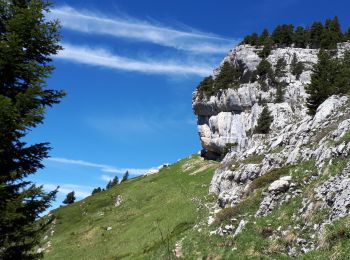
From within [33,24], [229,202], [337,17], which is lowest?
[229,202]

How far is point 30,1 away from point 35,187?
28.4 ft

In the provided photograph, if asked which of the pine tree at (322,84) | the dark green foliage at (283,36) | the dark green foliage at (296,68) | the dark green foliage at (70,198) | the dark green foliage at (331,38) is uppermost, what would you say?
the dark green foliage at (283,36)

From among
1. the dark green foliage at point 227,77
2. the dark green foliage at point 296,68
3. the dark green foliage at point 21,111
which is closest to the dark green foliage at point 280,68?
the dark green foliage at point 296,68

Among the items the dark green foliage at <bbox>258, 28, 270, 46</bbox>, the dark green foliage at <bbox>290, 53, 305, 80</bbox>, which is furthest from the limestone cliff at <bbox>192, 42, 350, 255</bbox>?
the dark green foliage at <bbox>258, 28, 270, 46</bbox>

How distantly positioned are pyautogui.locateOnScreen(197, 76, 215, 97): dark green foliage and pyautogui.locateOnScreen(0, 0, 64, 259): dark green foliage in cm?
9286

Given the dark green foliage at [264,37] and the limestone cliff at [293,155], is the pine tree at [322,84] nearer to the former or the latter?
the limestone cliff at [293,155]

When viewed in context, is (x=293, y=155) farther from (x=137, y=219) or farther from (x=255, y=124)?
(x=255, y=124)

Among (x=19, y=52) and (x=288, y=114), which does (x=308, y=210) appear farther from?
(x=288, y=114)

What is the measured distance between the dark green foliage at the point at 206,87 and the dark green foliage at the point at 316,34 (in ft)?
101

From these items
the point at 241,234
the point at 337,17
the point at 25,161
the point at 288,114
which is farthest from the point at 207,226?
the point at 337,17

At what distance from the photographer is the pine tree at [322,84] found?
49834 mm

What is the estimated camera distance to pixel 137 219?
61.9 metres

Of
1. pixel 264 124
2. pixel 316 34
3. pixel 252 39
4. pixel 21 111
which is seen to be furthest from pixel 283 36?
pixel 21 111

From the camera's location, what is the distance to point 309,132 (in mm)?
36156
